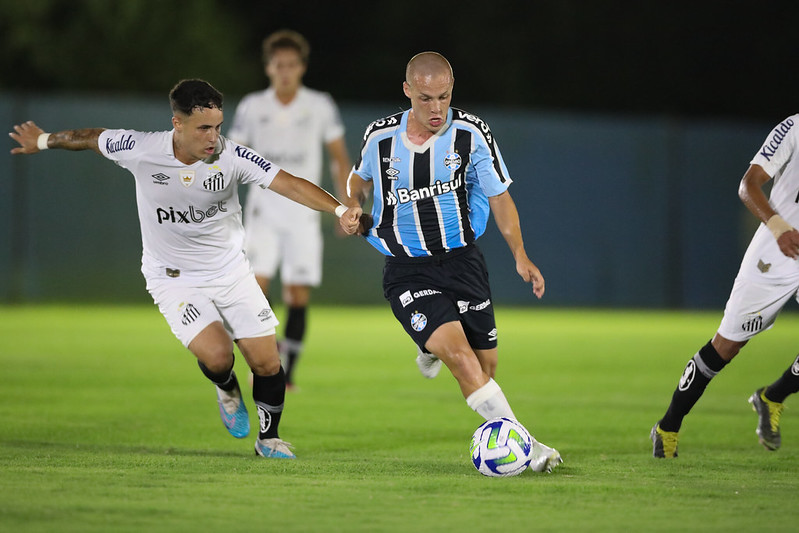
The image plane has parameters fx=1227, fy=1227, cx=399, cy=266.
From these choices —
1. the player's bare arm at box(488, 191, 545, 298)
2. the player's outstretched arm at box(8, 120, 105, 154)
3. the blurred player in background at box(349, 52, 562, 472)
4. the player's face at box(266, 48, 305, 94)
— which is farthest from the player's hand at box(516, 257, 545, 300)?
the player's face at box(266, 48, 305, 94)

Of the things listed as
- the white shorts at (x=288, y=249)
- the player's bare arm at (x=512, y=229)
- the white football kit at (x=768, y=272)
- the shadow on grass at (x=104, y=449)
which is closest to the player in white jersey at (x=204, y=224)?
the shadow on grass at (x=104, y=449)

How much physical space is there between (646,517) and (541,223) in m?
15.8

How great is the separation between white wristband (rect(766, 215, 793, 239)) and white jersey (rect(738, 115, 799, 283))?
0.58ft

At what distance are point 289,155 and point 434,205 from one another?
13.1 feet

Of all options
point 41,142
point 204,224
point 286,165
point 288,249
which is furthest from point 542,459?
point 286,165

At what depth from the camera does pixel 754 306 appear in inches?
261

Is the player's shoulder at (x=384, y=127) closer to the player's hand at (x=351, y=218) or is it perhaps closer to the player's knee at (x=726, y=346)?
the player's hand at (x=351, y=218)

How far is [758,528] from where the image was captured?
469 centimetres

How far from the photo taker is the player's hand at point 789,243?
6340 millimetres

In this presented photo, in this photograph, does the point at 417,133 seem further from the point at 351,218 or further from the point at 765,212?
the point at 765,212

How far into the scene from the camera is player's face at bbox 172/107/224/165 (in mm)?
6504

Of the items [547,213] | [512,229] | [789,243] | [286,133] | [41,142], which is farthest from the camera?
[547,213]

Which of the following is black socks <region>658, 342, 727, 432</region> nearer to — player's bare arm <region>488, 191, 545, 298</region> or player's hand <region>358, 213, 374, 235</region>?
player's bare arm <region>488, 191, 545, 298</region>

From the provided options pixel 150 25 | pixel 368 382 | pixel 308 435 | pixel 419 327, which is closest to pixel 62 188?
pixel 150 25
